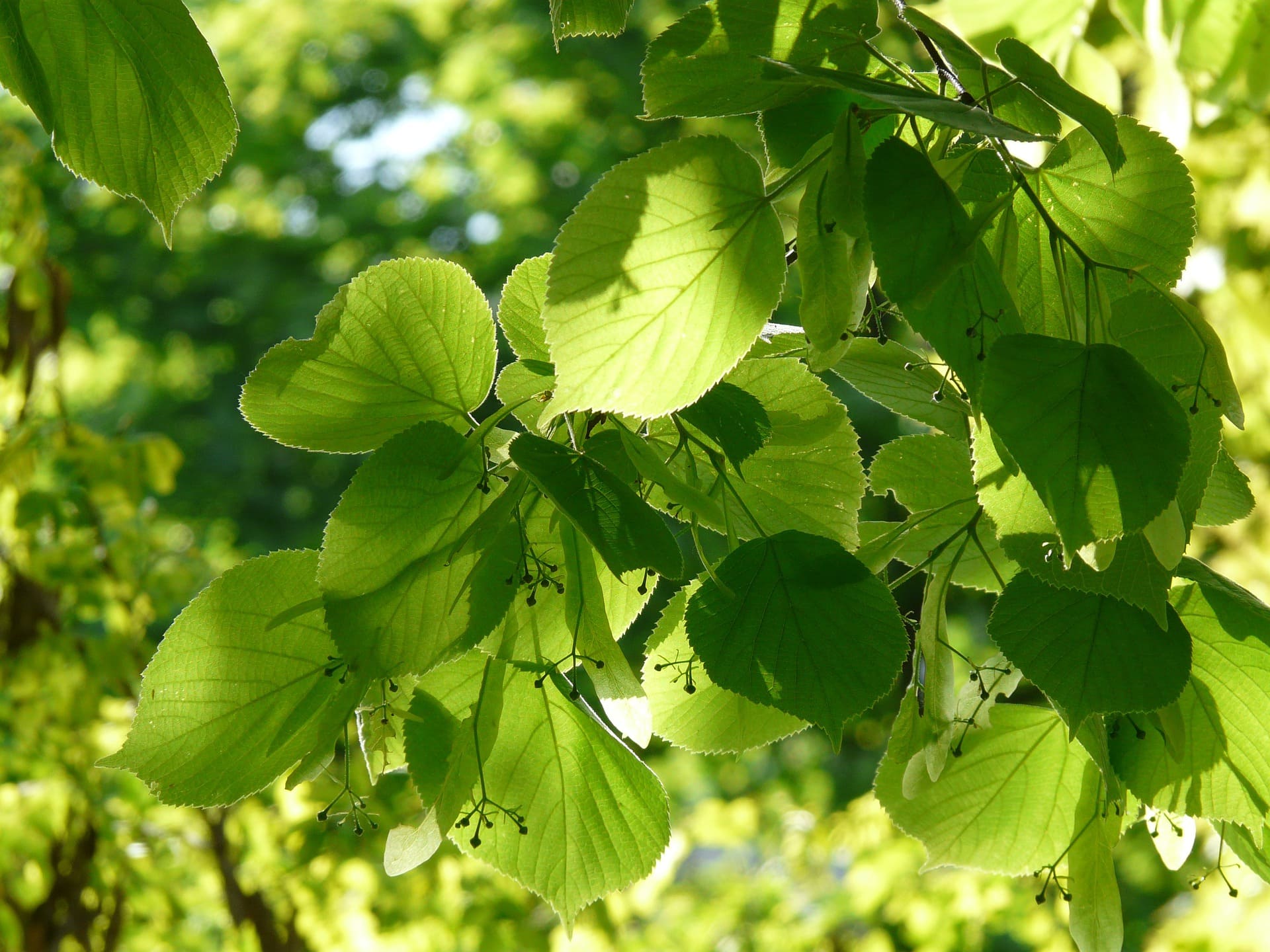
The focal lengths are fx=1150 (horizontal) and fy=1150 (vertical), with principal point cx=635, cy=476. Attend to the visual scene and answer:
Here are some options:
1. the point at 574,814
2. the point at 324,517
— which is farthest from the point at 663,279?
the point at 324,517

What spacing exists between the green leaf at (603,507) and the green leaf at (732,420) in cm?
7

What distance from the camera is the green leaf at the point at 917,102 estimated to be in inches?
15.2

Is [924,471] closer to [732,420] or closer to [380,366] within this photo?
[732,420]

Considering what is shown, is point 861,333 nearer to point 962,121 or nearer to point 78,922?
point 962,121

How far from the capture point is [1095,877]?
1.93 ft

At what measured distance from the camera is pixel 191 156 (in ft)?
2.01

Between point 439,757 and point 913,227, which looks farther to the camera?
point 439,757

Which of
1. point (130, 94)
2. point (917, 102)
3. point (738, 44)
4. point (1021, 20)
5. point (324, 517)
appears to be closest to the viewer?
point (917, 102)

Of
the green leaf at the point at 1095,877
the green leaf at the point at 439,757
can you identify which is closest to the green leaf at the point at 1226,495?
the green leaf at the point at 1095,877

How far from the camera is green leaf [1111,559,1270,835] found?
53 cm

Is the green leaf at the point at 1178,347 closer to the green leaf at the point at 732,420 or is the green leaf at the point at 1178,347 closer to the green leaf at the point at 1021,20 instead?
the green leaf at the point at 732,420

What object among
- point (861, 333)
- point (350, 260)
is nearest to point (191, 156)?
point (861, 333)

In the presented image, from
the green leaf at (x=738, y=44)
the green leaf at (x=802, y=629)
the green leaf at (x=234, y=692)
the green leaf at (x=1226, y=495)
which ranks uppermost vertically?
the green leaf at (x=738, y=44)

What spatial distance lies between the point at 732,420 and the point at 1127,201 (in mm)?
203
